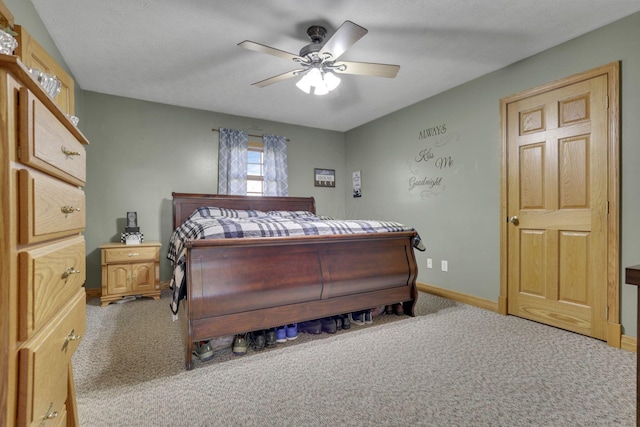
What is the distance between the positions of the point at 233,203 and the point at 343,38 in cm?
275

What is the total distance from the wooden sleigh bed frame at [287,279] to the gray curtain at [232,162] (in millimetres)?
2160

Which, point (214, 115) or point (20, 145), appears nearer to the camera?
point (20, 145)

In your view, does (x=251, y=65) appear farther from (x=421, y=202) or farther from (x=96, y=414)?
(x=96, y=414)

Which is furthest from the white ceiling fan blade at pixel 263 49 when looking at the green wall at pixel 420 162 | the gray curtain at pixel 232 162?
the gray curtain at pixel 232 162

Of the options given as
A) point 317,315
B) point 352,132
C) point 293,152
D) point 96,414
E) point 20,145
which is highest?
point 352,132

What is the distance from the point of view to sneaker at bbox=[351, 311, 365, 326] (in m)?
2.66

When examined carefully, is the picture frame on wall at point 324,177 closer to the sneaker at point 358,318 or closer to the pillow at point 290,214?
the pillow at point 290,214

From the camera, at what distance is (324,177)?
16.7ft

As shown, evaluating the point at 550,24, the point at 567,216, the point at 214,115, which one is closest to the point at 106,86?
the point at 214,115

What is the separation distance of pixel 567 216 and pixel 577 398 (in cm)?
149

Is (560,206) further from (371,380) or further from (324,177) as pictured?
(324,177)

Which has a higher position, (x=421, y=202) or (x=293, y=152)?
(x=293, y=152)

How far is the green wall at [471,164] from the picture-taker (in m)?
2.19

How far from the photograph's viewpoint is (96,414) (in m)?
1.47
